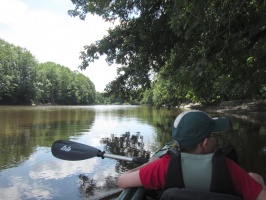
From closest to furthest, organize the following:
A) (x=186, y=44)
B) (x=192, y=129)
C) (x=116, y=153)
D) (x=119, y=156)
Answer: (x=192, y=129) → (x=119, y=156) → (x=186, y=44) → (x=116, y=153)

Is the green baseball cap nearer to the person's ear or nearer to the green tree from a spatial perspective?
the person's ear

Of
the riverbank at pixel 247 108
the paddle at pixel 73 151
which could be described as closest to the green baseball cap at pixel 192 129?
the paddle at pixel 73 151

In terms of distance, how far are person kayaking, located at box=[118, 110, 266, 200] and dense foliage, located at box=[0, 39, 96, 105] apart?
66275mm

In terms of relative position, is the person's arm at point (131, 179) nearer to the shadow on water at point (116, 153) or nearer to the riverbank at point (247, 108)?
the shadow on water at point (116, 153)

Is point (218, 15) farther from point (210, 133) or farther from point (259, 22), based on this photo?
point (210, 133)

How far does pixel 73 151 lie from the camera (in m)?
3.22

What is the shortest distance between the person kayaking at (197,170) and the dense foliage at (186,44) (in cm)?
345

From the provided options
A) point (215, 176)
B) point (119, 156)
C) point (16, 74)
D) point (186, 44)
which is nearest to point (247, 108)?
point (186, 44)

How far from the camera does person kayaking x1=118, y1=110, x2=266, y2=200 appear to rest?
5.74 feet

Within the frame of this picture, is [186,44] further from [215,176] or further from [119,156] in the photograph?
[215,176]

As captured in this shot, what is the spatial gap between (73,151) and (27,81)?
245 feet

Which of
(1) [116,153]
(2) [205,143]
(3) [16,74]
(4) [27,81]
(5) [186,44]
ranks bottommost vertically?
(1) [116,153]

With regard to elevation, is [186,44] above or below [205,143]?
above

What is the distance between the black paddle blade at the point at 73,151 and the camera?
3.16 metres
